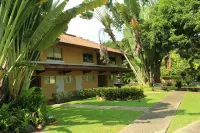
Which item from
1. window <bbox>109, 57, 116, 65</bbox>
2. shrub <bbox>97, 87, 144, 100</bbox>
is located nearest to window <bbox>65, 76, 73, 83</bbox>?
shrub <bbox>97, 87, 144, 100</bbox>

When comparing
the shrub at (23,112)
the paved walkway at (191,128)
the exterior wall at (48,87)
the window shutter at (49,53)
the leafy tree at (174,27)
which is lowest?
the paved walkway at (191,128)

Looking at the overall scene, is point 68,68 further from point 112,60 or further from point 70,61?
point 112,60

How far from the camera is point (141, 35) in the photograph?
28.4 metres

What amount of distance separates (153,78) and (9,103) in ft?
85.6

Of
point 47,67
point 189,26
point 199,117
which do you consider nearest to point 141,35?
point 189,26

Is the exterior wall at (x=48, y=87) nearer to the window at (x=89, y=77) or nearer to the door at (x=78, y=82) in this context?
the door at (x=78, y=82)

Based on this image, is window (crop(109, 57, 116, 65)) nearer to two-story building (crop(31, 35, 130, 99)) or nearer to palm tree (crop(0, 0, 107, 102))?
two-story building (crop(31, 35, 130, 99))

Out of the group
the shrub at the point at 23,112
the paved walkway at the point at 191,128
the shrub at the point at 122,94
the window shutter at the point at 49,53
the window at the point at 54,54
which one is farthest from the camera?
the window at the point at 54,54

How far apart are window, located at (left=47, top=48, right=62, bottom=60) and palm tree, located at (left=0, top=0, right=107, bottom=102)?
1158cm

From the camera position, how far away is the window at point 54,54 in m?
22.3

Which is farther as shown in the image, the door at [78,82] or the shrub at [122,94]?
the door at [78,82]

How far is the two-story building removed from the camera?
70.1 feet

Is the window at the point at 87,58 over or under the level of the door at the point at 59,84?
over

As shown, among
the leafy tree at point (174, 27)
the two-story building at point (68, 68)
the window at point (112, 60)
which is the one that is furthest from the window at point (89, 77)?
the leafy tree at point (174, 27)
